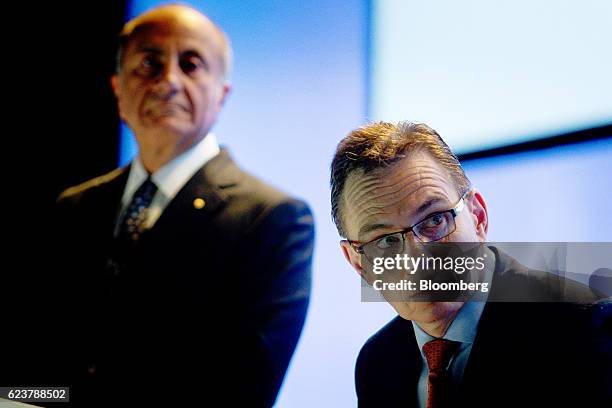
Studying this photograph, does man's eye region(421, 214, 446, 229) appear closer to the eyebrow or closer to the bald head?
the eyebrow

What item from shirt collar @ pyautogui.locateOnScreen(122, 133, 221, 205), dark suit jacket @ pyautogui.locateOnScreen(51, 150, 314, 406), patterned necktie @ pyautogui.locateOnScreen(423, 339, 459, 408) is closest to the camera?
patterned necktie @ pyautogui.locateOnScreen(423, 339, 459, 408)

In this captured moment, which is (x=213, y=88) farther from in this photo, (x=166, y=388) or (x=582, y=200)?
(x=582, y=200)

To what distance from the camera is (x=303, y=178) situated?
1833mm

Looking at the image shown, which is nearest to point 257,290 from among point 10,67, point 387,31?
point 387,31

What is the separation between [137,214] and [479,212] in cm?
97

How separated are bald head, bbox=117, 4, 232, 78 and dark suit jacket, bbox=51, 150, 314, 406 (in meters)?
0.32

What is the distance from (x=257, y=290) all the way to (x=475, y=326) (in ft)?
1.85

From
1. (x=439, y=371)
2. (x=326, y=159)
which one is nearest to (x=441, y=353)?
(x=439, y=371)

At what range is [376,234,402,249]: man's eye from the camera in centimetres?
153

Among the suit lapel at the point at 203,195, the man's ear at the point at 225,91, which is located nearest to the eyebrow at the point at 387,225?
the suit lapel at the point at 203,195

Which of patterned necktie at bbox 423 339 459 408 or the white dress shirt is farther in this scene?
the white dress shirt

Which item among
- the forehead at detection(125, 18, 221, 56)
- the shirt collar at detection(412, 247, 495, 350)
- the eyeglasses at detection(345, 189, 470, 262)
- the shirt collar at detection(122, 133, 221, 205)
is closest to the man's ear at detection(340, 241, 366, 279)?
the eyeglasses at detection(345, 189, 470, 262)

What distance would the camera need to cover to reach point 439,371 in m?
1.50

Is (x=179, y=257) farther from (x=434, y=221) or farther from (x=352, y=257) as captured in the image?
(x=434, y=221)
